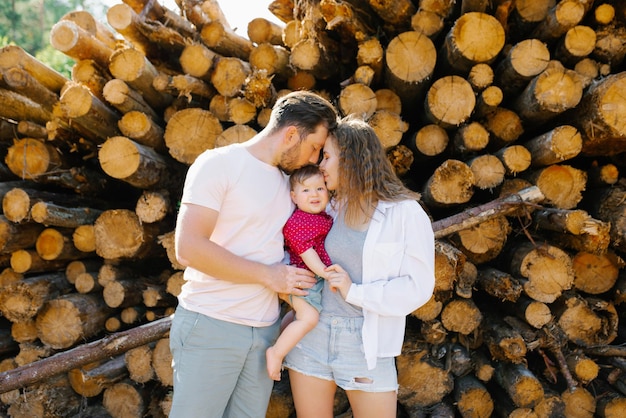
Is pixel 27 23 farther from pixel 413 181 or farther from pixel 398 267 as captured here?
pixel 398 267

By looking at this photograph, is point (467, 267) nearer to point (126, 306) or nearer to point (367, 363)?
point (367, 363)

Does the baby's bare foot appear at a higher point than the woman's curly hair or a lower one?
lower

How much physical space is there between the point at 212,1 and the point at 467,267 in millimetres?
2947

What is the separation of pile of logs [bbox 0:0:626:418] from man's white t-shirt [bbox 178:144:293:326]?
0.84 meters

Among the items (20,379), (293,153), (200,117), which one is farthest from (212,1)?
(20,379)

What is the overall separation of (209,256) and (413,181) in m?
2.09

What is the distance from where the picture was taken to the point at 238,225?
6.83 ft

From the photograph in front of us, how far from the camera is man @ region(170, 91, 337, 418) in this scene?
6.42 feet

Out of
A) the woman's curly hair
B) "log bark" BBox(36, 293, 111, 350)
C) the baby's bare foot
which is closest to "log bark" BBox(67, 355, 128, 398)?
"log bark" BBox(36, 293, 111, 350)

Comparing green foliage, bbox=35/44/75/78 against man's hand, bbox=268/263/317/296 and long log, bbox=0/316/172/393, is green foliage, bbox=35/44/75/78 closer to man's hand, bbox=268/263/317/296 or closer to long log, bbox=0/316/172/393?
long log, bbox=0/316/172/393

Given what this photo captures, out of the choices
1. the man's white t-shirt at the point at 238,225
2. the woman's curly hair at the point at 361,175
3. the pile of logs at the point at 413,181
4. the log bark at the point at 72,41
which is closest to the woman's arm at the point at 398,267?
the woman's curly hair at the point at 361,175

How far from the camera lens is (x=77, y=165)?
3.53 m

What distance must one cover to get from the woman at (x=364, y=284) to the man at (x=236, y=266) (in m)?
0.18

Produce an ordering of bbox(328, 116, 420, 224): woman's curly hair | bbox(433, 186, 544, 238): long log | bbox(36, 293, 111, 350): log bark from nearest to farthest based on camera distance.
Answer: bbox(328, 116, 420, 224): woman's curly hair < bbox(433, 186, 544, 238): long log < bbox(36, 293, 111, 350): log bark
